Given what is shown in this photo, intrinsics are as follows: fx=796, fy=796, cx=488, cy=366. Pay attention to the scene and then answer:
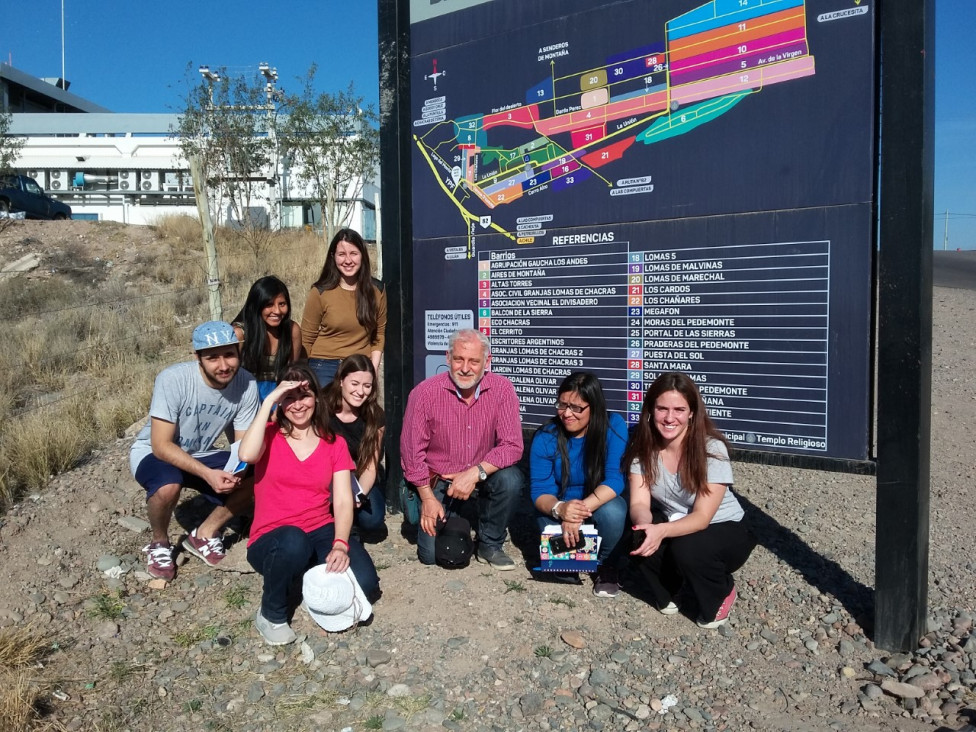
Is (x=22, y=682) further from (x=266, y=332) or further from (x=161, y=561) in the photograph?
(x=266, y=332)

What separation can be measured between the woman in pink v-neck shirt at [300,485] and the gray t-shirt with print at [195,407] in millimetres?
572

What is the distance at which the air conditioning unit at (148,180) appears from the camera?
39.8 metres

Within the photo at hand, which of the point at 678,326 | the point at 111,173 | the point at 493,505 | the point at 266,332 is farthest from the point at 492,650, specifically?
the point at 111,173

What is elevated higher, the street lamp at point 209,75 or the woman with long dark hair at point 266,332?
the street lamp at point 209,75

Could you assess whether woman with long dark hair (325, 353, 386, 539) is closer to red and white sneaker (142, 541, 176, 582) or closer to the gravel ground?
the gravel ground

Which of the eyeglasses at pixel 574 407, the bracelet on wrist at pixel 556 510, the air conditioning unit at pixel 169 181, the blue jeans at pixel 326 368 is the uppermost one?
the air conditioning unit at pixel 169 181

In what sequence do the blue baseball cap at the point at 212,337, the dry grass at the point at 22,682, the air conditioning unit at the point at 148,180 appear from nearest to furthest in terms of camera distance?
the dry grass at the point at 22,682
the blue baseball cap at the point at 212,337
the air conditioning unit at the point at 148,180

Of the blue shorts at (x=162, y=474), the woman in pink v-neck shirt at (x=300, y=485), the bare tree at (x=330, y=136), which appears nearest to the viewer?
the woman in pink v-neck shirt at (x=300, y=485)

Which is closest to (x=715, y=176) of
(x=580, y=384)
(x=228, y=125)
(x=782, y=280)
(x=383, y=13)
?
(x=782, y=280)

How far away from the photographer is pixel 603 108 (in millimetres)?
4059

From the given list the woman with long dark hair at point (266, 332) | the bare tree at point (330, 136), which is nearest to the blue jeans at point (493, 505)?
the woman with long dark hair at point (266, 332)

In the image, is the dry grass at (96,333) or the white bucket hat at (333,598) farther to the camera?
the dry grass at (96,333)

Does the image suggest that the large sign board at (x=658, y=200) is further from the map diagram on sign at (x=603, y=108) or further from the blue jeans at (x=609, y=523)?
the blue jeans at (x=609, y=523)

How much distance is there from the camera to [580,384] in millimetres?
3953
